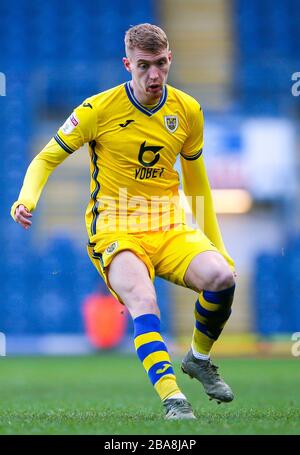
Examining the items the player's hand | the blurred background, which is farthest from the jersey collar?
the blurred background

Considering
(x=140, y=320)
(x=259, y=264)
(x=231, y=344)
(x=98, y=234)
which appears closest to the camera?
(x=140, y=320)

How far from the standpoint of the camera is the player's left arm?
5547 millimetres

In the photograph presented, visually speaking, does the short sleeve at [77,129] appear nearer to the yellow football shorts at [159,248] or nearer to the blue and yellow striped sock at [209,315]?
the yellow football shorts at [159,248]

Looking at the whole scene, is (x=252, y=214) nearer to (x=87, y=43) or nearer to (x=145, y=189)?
(x=87, y=43)

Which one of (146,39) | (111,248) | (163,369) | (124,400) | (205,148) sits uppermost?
(205,148)

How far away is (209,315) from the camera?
5.27 m

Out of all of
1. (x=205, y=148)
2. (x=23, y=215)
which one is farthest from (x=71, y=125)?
(x=205, y=148)

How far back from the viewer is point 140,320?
4.91 meters

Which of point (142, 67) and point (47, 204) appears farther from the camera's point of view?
point (47, 204)

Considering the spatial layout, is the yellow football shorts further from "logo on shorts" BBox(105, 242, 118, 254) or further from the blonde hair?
the blonde hair

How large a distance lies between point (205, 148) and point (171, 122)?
35.5 feet

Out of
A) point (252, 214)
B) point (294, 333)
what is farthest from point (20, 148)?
point (294, 333)

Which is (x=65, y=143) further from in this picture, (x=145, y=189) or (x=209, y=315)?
(x=209, y=315)
